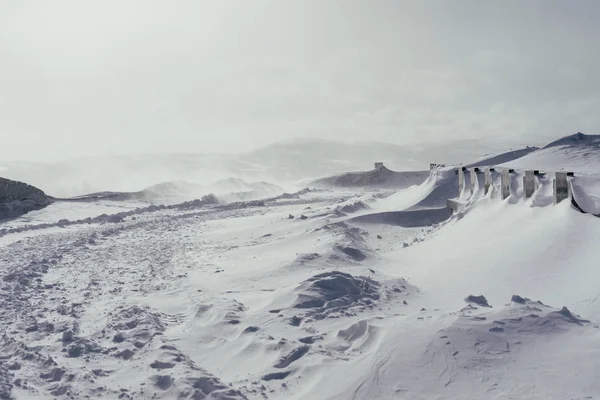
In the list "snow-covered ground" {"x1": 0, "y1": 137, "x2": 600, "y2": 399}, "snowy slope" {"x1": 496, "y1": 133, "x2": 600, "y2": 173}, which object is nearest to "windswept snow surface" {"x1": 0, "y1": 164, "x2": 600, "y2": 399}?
"snow-covered ground" {"x1": 0, "y1": 137, "x2": 600, "y2": 399}

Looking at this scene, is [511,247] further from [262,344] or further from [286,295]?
[262,344]

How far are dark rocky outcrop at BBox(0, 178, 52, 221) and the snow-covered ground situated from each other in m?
7.55

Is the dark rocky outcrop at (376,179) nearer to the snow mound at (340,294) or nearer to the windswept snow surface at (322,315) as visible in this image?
the windswept snow surface at (322,315)

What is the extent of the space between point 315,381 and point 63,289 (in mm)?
4396

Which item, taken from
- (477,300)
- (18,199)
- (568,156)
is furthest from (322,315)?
(18,199)

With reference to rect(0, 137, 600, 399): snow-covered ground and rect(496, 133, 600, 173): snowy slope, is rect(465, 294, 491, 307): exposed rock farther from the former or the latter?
rect(496, 133, 600, 173): snowy slope

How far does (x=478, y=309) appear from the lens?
4.47 meters

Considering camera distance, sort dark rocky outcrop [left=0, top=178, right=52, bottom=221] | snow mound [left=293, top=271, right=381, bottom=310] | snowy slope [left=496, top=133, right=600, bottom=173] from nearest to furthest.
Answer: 1. snow mound [left=293, top=271, right=381, bottom=310]
2. snowy slope [left=496, top=133, right=600, bottom=173]
3. dark rocky outcrop [left=0, top=178, right=52, bottom=221]

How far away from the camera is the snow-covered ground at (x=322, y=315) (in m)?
3.67

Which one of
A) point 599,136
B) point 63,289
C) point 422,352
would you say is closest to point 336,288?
point 422,352

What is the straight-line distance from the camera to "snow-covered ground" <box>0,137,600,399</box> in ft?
12.0

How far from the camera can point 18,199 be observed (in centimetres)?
1797

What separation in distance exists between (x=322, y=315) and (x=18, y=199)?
52.3 feet

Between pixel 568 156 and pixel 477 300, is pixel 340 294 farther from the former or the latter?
pixel 568 156
